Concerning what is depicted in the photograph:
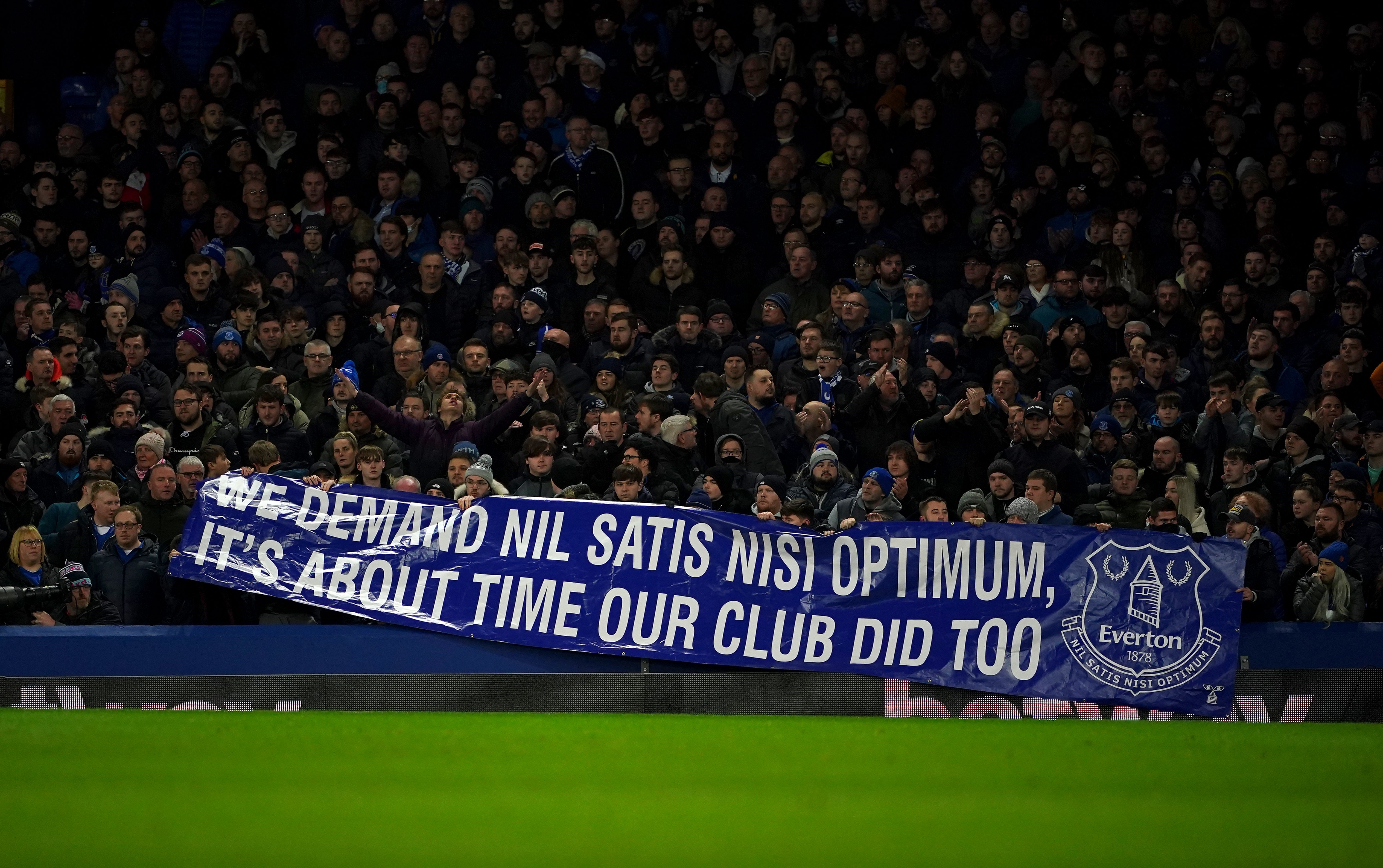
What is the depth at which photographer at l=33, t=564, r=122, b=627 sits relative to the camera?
37.8ft

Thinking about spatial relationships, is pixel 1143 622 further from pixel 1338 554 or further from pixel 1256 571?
pixel 1338 554

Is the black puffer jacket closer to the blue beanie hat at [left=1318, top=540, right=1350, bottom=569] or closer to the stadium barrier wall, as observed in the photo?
the stadium barrier wall

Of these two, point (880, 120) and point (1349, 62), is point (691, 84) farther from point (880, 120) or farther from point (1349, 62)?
point (1349, 62)

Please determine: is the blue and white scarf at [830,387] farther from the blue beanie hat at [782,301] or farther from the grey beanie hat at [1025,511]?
the grey beanie hat at [1025,511]

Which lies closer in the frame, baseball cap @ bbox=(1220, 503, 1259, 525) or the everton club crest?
the everton club crest

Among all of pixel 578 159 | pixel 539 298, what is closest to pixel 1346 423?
pixel 539 298

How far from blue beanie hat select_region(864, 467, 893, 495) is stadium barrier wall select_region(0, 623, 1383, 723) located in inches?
54.5

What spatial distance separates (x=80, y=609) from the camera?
11.6 metres

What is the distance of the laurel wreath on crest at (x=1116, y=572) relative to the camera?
11.6 m

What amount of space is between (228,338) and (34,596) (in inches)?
127

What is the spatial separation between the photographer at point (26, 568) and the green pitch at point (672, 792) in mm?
1087

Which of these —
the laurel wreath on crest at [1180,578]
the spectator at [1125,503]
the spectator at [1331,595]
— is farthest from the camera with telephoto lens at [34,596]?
the spectator at [1331,595]

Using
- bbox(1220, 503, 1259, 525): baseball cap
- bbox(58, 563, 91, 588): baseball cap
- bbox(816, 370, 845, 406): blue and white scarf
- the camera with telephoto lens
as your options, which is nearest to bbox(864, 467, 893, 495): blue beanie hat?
bbox(816, 370, 845, 406): blue and white scarf

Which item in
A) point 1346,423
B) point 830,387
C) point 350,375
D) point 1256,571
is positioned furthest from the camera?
point 350,375
